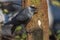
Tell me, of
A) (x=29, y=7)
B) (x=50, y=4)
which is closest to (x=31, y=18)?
(x=29, y=7)

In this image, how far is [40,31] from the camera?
2.44m

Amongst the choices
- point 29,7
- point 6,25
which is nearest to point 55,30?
point 29,7

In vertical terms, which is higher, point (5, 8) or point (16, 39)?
point (5, 8)

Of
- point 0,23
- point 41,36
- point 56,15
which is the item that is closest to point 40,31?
point 41,36

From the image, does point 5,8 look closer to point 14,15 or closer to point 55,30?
point 14,15

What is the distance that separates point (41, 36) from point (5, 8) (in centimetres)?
55

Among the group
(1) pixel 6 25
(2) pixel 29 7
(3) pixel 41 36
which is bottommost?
(3) pixel 41 36

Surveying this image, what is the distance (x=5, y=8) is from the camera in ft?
7.70

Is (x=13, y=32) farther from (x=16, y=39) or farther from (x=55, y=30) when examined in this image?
(x=55, y=30)

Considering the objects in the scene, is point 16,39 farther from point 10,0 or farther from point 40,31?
point 10,0

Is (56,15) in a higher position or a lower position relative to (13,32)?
higher

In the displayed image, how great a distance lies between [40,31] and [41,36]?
0.21ft

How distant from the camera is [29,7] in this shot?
93.0 inches

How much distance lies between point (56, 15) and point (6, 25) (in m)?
0.59
